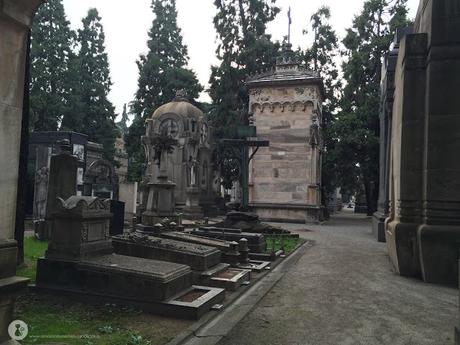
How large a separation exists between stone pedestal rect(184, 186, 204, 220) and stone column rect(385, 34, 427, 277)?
50.5 feet

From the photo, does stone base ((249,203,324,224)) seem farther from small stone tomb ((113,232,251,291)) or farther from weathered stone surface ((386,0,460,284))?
small stone tomb ((113,232,251,291))

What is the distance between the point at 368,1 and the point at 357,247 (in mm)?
23780

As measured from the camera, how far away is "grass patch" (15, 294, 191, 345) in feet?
13.6

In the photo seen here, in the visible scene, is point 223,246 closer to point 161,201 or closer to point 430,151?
point 430,151

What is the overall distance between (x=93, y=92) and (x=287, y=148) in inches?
774

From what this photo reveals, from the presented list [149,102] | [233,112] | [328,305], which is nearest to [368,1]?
[233,112]

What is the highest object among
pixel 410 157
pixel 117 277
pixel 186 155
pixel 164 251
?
pixel 186 155

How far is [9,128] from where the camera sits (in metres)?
2.91

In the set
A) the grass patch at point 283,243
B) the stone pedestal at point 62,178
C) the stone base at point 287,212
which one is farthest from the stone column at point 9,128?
the stone base at point 287,212

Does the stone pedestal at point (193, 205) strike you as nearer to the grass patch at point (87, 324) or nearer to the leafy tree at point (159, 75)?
the leafy tree at point (159, 75)

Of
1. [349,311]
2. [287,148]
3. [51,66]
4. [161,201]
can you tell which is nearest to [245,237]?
[161,201]

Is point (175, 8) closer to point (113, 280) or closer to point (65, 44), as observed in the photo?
point (65, 44)

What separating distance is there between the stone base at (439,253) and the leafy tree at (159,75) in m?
28.9

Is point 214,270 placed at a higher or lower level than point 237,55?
lower
